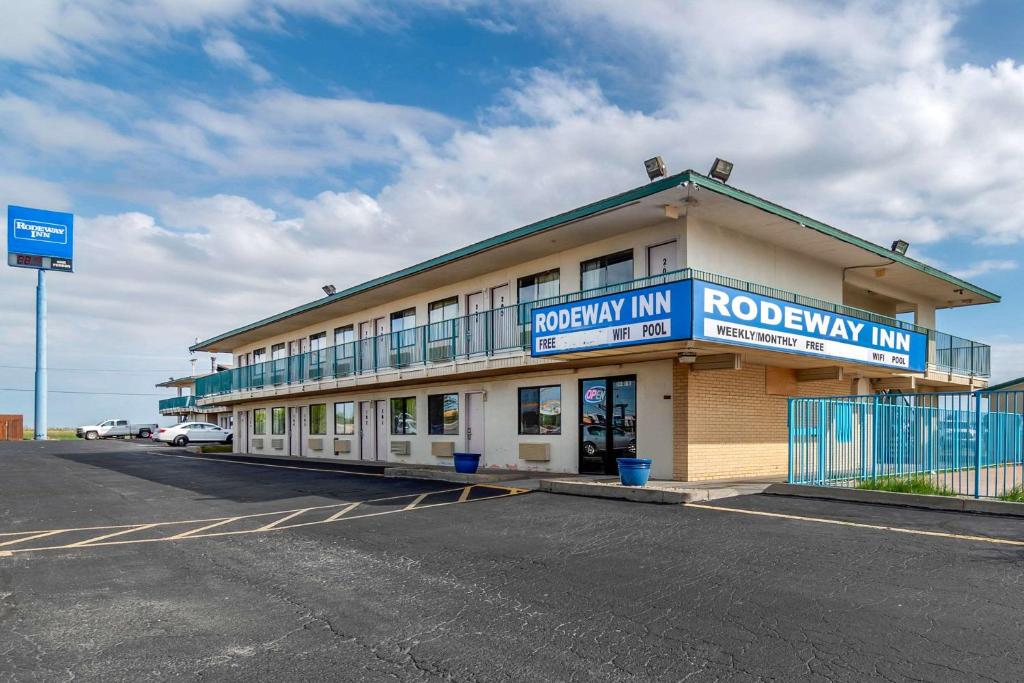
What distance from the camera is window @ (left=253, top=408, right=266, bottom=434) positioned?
132 ft

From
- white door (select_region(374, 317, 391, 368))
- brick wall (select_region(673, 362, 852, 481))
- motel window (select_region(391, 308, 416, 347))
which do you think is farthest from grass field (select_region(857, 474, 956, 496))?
white door (select_region(374, 317, 391, 368))

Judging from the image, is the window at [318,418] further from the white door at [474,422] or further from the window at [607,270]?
the window at [607,270]

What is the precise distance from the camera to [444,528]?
11.1 m

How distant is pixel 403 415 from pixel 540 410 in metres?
8.30

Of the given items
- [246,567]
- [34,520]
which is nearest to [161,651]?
[246,567]

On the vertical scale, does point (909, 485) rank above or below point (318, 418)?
above

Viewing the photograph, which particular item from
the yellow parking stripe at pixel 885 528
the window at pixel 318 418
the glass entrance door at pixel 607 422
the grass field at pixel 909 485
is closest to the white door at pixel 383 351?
the window at pixel 318 418

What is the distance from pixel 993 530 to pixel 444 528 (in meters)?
7.87

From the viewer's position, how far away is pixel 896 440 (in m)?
15.4

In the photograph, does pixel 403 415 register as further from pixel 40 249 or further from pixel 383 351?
pixel 40 249

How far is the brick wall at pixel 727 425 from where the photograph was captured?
54.4ft

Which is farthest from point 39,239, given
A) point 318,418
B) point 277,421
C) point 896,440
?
point 896,440

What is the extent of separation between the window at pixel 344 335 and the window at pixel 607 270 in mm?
15289

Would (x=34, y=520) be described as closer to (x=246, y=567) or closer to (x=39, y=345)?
Result: (x=246, y=567)
